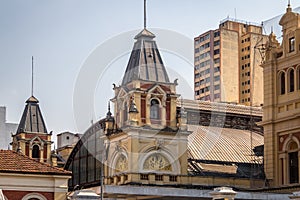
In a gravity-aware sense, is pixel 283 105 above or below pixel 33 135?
above

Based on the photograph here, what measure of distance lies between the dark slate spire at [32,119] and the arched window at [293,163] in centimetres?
4106

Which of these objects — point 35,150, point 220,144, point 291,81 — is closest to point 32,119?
point 35,150

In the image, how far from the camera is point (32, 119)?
324 ft

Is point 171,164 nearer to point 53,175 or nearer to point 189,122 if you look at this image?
point 189,122

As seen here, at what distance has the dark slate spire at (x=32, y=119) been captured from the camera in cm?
9750

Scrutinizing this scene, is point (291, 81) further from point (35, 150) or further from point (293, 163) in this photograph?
point (35, 150)

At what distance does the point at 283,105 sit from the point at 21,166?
75.3ft

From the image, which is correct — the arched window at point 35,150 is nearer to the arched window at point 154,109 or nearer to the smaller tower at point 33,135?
the smaller tower at point 33,135

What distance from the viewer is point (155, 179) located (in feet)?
209

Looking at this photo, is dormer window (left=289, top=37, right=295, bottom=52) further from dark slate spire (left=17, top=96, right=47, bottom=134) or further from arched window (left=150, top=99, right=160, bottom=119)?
dark slate spire (left=17, top=96, right=47, bottom=134)

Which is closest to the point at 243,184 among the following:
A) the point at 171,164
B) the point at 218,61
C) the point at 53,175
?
the point at 171,164

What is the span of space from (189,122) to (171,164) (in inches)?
371

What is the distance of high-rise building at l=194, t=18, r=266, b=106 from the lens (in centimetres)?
12925

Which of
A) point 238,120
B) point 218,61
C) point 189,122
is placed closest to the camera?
point 189,122
